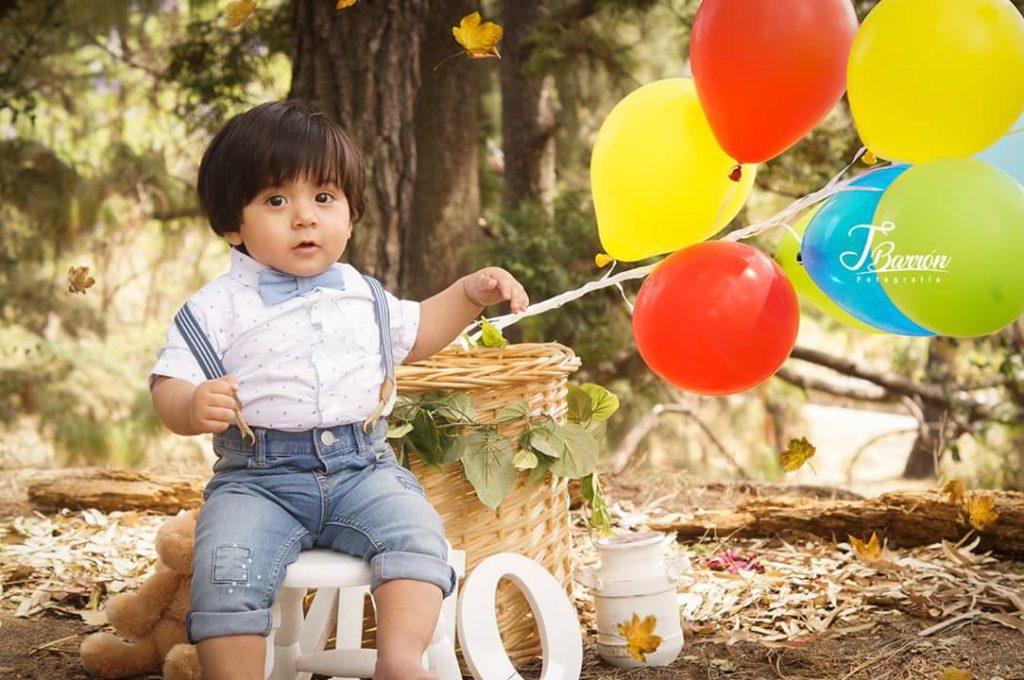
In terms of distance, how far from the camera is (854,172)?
4.21m

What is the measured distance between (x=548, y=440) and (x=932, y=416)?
4.60 m


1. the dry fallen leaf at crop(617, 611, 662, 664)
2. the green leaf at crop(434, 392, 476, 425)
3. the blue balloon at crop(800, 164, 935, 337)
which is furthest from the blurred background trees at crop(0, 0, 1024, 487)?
the dry fallen leaf at crop(617, 611, 662, 664)

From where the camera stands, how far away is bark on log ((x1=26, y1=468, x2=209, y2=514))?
3.01 meters

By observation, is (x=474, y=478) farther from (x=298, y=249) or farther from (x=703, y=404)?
(x=703, y=404)

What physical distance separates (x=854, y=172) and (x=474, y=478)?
2819 millimetres

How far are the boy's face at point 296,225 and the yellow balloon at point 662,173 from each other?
25.8 inches

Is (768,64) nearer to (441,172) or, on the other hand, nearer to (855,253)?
(855,253)

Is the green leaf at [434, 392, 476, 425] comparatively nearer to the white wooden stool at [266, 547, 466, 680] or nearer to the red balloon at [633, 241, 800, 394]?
the white wooden stool at [266, 547, 466, 680]

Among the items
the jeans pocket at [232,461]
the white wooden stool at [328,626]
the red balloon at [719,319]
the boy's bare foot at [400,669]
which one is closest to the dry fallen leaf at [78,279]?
the jeans pocket at [232,461]

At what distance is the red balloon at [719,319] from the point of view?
6.40 ft

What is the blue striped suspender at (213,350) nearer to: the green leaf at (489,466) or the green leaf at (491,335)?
the green leaf at (489,466)

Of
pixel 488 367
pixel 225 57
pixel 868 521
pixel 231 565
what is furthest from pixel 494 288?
pixel 225 57

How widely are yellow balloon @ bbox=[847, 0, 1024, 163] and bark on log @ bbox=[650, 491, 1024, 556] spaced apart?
3.23ft

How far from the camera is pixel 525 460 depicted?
196 centimetres
